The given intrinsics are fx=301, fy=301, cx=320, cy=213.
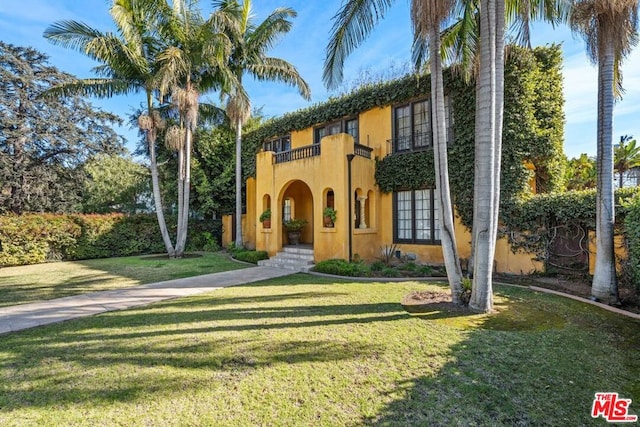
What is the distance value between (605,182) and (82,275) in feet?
52.1

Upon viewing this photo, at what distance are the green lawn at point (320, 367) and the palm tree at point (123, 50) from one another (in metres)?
12.5

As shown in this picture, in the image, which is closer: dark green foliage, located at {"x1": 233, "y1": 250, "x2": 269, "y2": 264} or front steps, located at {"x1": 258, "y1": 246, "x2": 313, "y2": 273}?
front steps, located at {"x1": 258, "y1": 246, "x2": 313, "y2": 273}

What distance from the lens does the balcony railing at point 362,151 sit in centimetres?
1246

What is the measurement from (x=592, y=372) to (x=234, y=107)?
16368 mm

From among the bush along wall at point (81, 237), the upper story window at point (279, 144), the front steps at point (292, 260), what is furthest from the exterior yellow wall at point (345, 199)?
the bush along wall at point (81, 237)

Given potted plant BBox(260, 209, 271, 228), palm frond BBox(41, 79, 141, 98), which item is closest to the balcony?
potted plant BBox(260, 209, 271, 228)

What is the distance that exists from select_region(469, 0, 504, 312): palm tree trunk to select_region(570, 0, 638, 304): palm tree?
2.71 meters

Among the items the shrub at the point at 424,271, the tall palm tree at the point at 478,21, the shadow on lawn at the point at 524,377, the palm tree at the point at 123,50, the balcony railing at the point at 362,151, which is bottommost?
the shadow on lawn at the point at 524,377

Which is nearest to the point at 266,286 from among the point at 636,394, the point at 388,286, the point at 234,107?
the point at 388,286

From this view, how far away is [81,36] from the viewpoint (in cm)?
1332

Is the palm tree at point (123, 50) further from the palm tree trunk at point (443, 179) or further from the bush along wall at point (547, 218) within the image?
the bush along wall at point (547, 218)

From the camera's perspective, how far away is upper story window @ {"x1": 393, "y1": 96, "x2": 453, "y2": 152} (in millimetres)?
12188

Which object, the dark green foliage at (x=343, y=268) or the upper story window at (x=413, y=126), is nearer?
the dark green foliage at (x=343, y=268)

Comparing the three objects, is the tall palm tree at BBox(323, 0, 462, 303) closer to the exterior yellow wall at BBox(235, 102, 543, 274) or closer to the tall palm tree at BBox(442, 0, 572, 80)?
the tall palm tree at BBox(442, 0, 572, 80)
